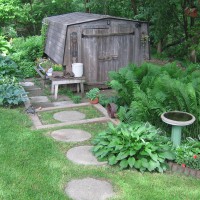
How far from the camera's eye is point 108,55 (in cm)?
898

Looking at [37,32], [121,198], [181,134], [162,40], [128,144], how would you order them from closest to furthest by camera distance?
1. [121,198]
2. [128,144]
3. [181,134]
4. [162,40]
5. [37,32]

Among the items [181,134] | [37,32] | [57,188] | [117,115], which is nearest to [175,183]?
[181,134]

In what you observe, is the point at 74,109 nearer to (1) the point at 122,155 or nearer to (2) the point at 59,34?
(2) the point at 59,34

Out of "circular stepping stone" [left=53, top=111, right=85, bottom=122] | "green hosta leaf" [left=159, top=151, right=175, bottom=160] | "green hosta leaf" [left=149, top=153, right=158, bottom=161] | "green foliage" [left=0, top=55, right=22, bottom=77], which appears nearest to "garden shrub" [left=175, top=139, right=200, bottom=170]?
"green hosta leaf" [left=159, top=151, right=175, bottom=160]

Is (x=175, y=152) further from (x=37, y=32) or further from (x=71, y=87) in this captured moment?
(x=37, y=32)

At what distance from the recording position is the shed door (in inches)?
344

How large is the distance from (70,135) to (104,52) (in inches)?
145

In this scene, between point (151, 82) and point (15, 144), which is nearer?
point (15, 144)

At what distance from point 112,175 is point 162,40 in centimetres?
1021

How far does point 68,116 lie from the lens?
6.91m

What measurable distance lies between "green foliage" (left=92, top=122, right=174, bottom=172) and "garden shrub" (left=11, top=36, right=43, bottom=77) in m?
6.32

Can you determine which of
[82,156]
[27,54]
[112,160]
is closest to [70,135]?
[82,156]

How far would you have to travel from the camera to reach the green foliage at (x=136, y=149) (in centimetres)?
468

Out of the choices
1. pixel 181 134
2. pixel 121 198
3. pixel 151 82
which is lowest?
pixel 121 198
